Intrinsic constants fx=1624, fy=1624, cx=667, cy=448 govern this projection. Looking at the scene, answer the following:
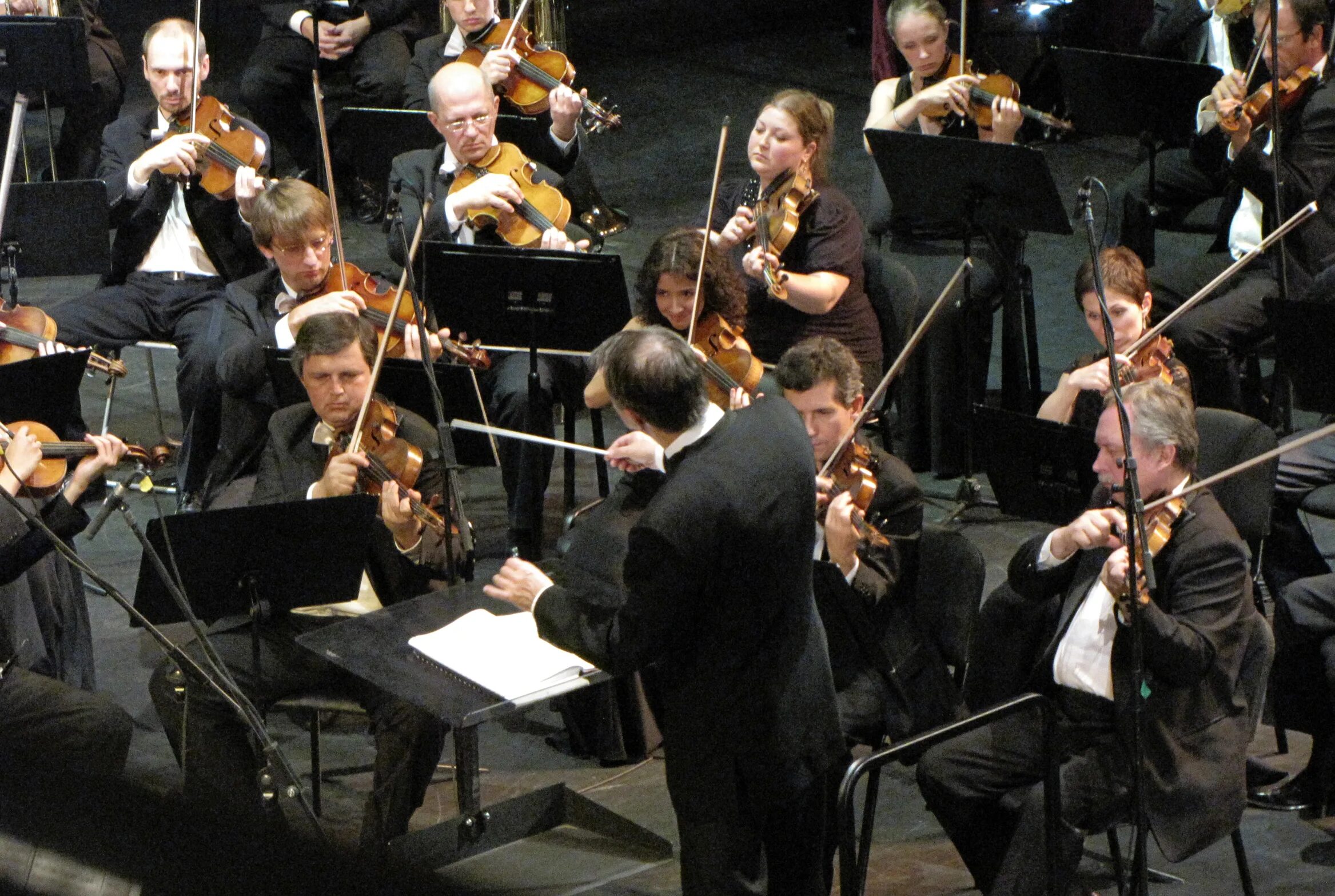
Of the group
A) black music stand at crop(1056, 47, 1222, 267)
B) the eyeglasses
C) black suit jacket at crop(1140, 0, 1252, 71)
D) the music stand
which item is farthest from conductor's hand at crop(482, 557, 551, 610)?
black suit jacket at crop(1140, 0, 1252, 71)

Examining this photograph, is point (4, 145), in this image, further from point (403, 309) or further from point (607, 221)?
point (403, 309)

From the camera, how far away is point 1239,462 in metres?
3.47

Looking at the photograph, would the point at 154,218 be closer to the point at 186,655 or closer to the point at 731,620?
the point at 186,655

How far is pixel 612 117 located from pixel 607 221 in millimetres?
1566

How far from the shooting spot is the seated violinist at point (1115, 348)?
402 centimetres

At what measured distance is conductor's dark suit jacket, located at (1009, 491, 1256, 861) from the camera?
2.90 meters

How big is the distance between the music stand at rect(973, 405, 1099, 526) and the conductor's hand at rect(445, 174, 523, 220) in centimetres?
192

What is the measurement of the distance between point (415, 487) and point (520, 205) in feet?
4.49

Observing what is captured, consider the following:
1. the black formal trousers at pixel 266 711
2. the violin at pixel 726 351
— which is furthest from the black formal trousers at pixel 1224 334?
the black formal trousers at pixel 266 711

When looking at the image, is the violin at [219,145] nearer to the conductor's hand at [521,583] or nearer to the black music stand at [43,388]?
the black music stand at [43,388]

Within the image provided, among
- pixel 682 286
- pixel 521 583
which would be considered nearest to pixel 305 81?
pixel 682 286

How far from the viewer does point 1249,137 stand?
4879 millimetres

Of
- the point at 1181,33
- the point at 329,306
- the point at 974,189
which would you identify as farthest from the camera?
the point at 1181,33

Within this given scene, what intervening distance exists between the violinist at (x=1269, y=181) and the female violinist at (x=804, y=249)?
0.99 m
